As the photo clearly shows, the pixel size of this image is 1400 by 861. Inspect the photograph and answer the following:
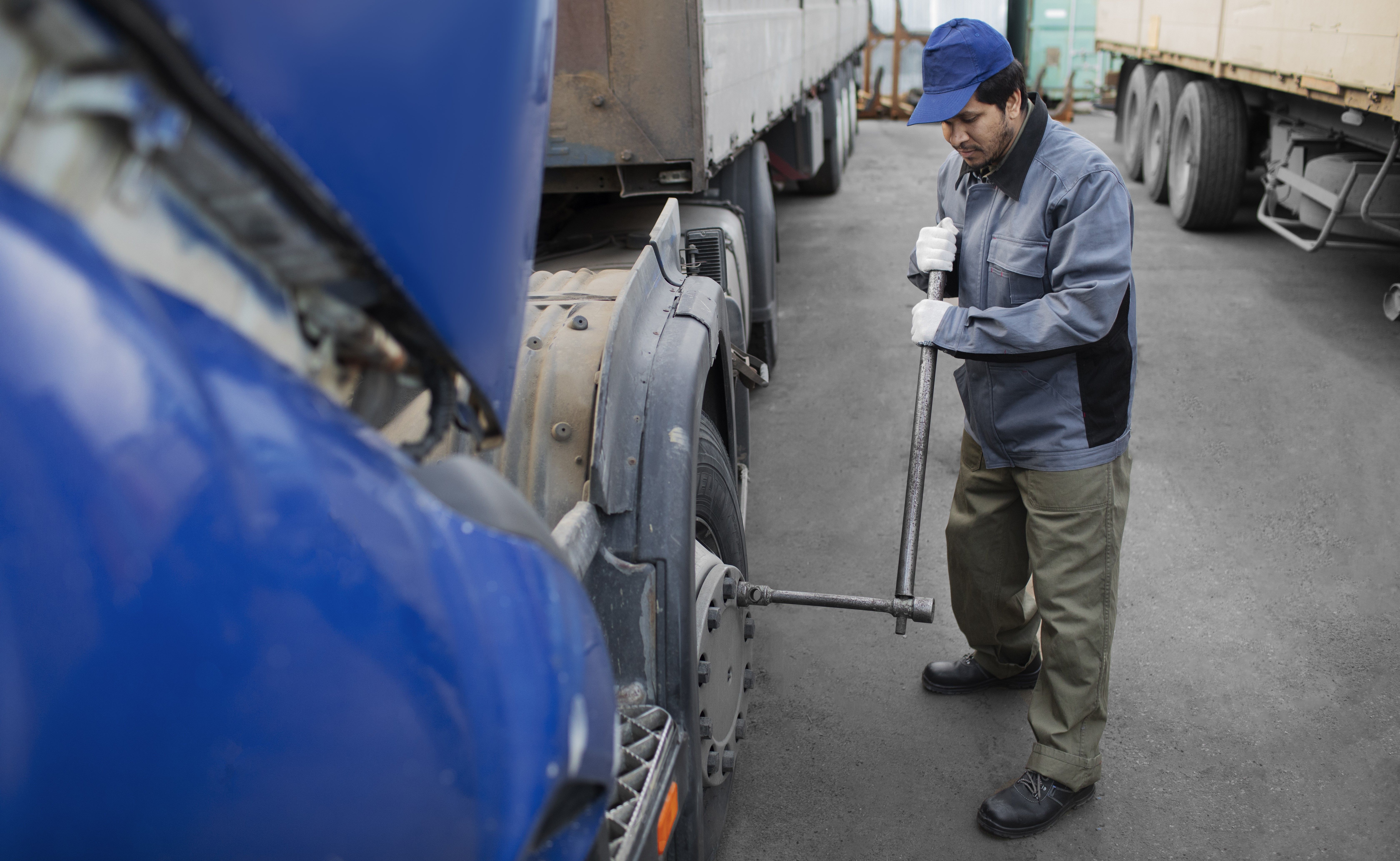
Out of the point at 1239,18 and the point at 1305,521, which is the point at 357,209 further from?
the point at 1239,18

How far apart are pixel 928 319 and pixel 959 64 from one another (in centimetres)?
54

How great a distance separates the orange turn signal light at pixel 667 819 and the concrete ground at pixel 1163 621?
92 cm

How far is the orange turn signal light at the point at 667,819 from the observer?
148 centimetres

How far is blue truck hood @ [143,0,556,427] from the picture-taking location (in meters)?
0.66

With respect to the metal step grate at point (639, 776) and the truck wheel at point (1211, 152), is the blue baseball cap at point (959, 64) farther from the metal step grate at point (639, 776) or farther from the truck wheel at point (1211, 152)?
the truck wheel at point (1211, 152)

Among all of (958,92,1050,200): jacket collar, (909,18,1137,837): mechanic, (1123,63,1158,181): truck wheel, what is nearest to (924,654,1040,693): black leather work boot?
(909,18,1137,837): mechanic

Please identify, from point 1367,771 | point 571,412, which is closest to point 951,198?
point 571,412

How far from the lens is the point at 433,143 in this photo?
0.80 metres

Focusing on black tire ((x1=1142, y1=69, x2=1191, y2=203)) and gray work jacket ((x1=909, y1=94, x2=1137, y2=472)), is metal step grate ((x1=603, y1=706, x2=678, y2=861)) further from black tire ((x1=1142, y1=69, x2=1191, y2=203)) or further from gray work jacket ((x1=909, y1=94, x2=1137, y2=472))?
black tire ((x1=1142, y1=69, x2=1191, y2=203))

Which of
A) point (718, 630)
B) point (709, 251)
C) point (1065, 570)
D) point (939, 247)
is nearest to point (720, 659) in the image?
point (718, 630)

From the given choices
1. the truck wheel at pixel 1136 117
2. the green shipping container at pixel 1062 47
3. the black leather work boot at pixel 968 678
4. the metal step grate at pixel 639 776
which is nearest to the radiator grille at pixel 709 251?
the black leather work boot at pixel 968 678

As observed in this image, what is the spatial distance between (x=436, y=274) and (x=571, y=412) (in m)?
0.90

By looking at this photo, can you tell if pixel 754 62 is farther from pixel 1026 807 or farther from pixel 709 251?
pixel 1026 807

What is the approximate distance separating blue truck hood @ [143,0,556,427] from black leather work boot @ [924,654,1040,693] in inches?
86.2
